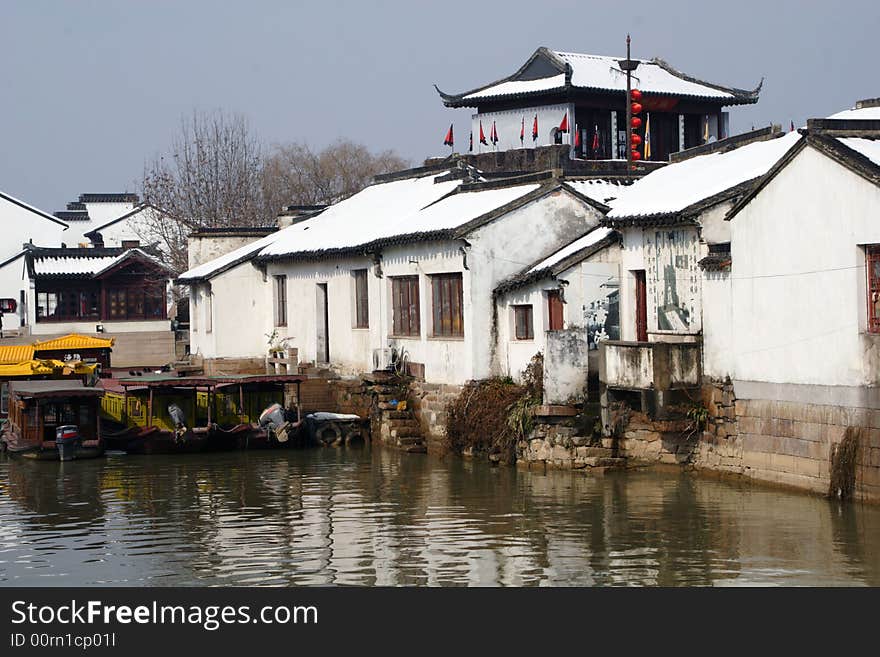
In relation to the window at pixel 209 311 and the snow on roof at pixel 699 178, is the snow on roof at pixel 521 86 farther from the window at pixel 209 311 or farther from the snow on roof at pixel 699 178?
the snow on roof at pixel 699 178

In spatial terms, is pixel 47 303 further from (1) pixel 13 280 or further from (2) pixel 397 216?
(2) pixel 397 216

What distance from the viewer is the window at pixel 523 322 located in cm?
2805

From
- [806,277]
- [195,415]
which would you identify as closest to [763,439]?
[806,277]

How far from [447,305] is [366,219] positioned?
27.6ft

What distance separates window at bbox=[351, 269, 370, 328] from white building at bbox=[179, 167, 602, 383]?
1.0 inches

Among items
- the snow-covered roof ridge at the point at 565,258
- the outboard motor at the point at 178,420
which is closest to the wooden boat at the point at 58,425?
the outboard motor at the point at 178,420

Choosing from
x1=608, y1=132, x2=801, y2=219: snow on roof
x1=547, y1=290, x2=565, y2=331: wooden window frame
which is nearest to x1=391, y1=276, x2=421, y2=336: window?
x1=547, y1=290, x2=565, y2=331: wooden window frame

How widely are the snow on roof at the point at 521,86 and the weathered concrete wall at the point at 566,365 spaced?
1998cm

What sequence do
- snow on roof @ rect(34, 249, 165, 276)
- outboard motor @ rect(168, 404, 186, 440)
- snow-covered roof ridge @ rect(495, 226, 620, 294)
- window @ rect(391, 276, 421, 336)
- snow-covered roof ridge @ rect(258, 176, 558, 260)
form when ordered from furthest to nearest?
1. snow on roof @ rect(34, 249, 165, 276)
2. window @ rect(391, 276, 421, 336)
3. outboard motor @ rect(168, 404, 186, 440)
4. snow-covered roof ridge @ rect(258, 176, 558, 260)
5. snow-covered roof ridge @ rect(495, 226, 620, 294)

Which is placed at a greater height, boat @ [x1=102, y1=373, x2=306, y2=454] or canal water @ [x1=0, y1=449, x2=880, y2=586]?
boat @ [x1=102, y1=373, x2=306, y2=454]

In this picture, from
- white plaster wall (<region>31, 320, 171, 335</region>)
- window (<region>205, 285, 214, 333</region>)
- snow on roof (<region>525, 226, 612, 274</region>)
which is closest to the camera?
snow on roof (<region>525, 226, 612, 274</region>)

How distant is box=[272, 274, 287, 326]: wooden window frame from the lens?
39.8m

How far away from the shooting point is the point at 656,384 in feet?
76.0

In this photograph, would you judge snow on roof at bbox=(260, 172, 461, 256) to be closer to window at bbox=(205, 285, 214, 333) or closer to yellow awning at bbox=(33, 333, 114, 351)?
window at bbox=(205, 285, 214, 333)
